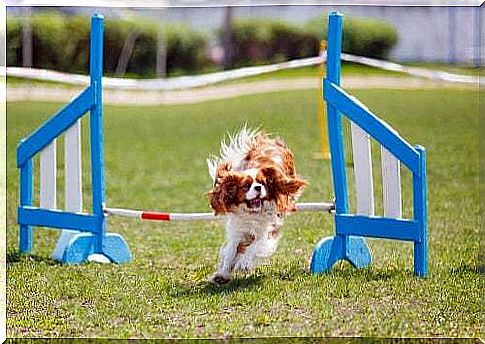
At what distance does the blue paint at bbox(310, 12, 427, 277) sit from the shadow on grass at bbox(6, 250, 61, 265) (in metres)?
1.19

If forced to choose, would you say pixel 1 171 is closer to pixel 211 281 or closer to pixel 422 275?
pixel 211 281

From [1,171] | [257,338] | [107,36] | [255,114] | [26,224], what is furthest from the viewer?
[107,36]

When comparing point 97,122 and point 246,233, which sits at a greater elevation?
point 97,122

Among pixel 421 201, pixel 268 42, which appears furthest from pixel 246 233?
pixel 268 42

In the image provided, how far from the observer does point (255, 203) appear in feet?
12.8

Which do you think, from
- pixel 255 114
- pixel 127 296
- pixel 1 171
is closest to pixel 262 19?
pixel 255 114

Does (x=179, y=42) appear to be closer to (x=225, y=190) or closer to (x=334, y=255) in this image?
(x=334, y=255)

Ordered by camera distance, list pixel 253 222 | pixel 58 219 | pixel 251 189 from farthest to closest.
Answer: pixel 58 219
pixel 253 222
pixel 251 189

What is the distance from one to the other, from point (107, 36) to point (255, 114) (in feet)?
8.72

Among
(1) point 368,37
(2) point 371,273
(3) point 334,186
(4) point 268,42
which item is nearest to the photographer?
(2) point 371,273

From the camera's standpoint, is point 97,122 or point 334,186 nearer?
point 334,186

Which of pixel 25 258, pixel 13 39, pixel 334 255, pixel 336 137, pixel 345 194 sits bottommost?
pixel 25 258

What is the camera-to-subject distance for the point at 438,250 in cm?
474

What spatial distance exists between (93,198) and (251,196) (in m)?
0.89
